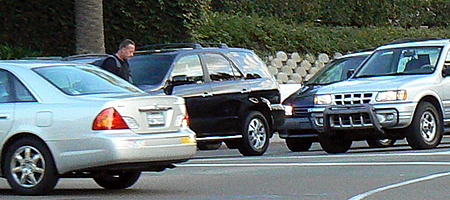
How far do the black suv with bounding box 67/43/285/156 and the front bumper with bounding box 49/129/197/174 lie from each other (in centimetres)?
487

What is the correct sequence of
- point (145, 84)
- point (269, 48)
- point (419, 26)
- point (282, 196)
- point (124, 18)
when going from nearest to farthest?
1. point (282, 196)
2. point (145, 84)
3. point (124, 18)
4. point (269, 48)
5. point (419, 26)

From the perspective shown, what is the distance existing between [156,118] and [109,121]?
0.62m

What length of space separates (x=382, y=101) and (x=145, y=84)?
3525 millimetres

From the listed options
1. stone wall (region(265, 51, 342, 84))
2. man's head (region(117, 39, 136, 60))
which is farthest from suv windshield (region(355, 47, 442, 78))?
stone wall (region(265, 51, 342, 84))

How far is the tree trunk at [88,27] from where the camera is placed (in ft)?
70.1

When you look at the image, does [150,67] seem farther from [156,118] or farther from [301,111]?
[156,118]

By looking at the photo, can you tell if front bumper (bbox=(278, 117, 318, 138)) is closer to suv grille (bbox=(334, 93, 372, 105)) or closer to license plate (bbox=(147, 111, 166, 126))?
suv grille (bbox=(334, 93, 372, 105))

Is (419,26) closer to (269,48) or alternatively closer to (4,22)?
(269,48)

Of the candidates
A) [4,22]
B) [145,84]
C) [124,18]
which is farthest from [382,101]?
[4,22]

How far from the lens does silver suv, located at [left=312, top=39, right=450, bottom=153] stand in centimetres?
1627

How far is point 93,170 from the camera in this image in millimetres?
10875

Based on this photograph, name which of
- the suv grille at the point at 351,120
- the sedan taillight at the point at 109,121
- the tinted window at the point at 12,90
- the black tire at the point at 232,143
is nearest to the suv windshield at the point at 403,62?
the suv grille at the point at 351,120

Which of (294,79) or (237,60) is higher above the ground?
(237,60)

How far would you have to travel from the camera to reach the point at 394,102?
16234mm
